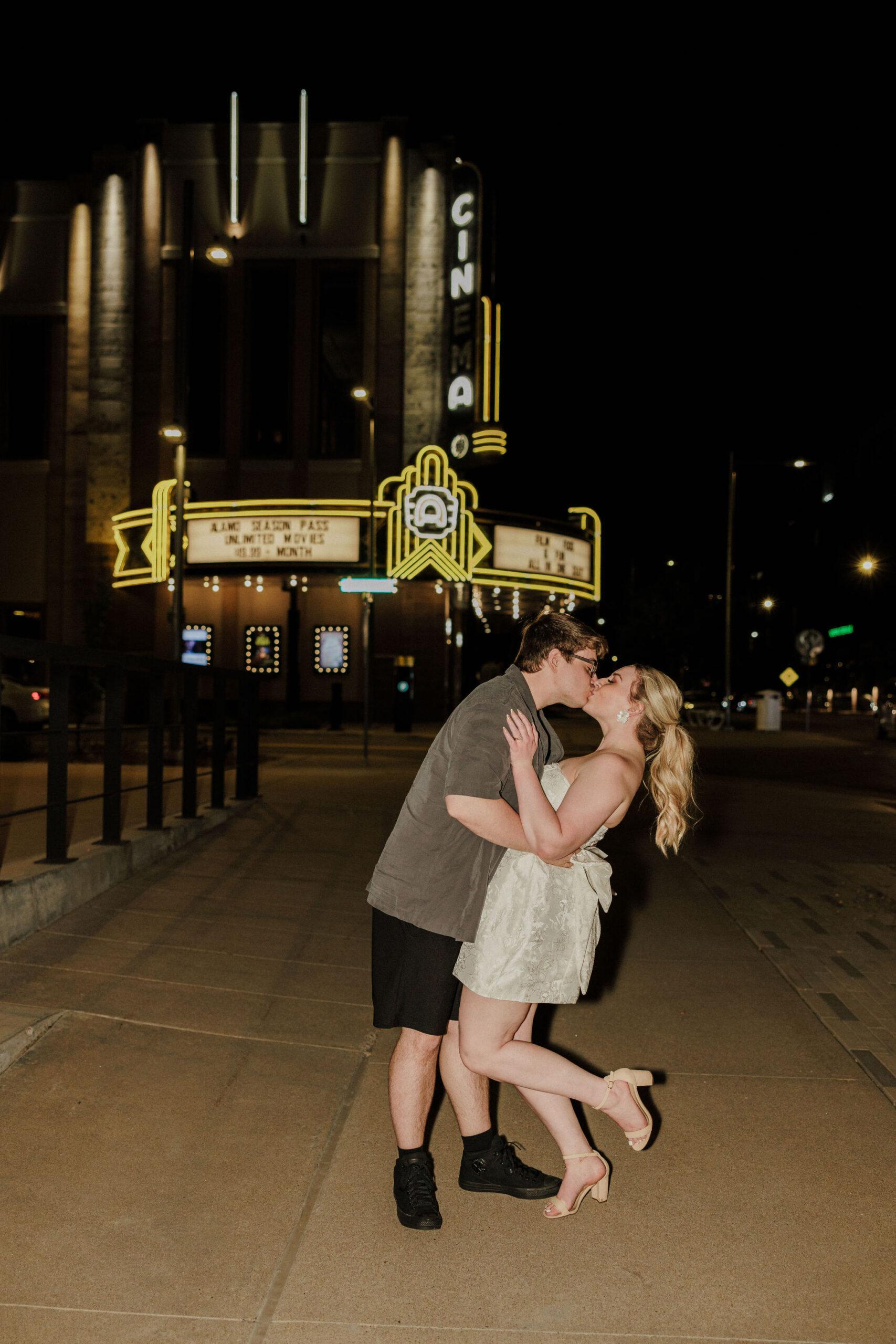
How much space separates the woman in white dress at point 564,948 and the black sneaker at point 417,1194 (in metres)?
0.32

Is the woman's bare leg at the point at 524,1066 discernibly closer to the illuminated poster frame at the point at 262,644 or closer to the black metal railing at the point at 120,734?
the black metal railing at the point at 120,734

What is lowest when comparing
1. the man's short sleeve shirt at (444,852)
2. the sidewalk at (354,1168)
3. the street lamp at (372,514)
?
the sidewalk at (354,1168)

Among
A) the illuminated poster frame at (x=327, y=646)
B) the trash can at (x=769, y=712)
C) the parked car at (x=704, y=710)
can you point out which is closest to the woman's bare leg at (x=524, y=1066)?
the parked car at (x=704, y=710)

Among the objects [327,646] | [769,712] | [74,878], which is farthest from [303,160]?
[74,878]

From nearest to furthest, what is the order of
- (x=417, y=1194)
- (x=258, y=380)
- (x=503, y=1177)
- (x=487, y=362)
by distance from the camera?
(x=417, y=1194)
(x=503, y=1177)
(x=487, y=362)
(x=258, y=380)

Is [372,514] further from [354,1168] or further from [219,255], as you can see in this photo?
[354,1168]

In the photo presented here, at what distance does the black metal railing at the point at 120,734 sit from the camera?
6609mm

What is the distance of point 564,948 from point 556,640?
3.02 ft

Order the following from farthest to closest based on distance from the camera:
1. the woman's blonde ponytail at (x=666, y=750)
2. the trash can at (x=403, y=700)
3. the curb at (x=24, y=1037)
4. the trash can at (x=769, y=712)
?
the trash can at (x=769, y=712) → the trash can at (x=403, y=700) → the curb at (x=24, y=1037) → the woman's blonde ponytail at (x=666, y=750)

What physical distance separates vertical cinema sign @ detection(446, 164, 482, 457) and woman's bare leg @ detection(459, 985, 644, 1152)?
3025 cm

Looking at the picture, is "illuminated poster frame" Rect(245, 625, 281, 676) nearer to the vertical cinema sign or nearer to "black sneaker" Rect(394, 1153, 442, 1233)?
the vertical cinema sign

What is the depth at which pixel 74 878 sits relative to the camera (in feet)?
22.8

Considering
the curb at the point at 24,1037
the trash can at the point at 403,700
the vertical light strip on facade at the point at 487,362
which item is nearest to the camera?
the curb at the point at 24,1037

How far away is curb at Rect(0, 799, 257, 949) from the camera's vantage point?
6098mm
